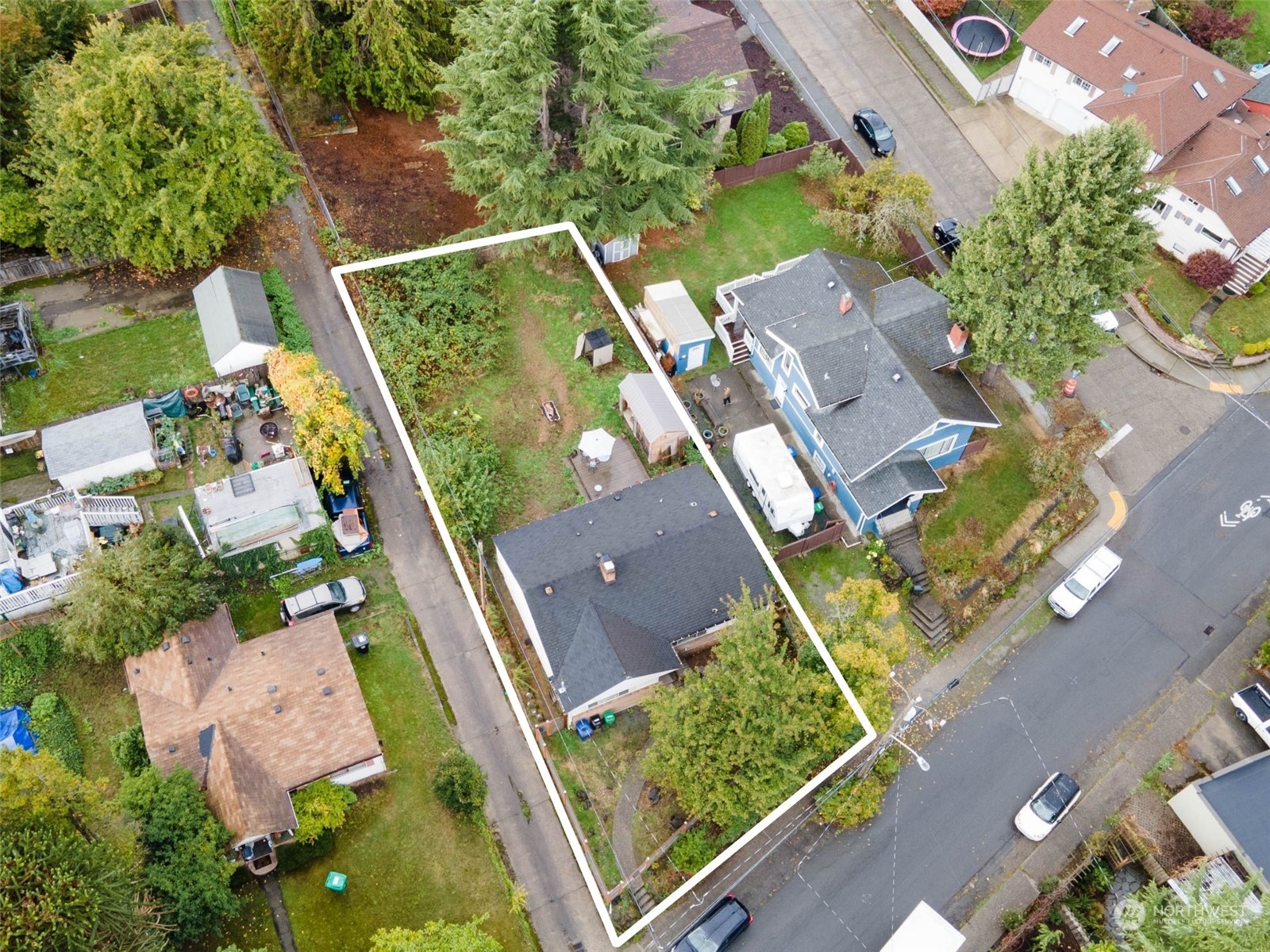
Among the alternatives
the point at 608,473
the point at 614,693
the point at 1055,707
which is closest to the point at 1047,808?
the point at 1055,707

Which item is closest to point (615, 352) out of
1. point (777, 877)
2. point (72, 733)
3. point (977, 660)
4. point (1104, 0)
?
point (977, 660)

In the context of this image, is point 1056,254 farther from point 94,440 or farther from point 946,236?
point 94,440

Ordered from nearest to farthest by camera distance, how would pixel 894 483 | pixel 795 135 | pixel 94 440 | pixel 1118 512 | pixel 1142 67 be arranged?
pixel 894 483, pixel 94 440, pixel 1118 512, pixel 1142 67, pixel 795 135

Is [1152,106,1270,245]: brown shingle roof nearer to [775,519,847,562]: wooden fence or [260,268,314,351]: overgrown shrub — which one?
[775,519,847,562]: wooden fence

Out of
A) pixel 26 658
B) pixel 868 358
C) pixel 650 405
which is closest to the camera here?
pixel 26 658

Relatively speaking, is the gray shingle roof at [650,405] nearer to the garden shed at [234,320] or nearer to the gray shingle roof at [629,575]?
the gray shingle roof at [629,575]

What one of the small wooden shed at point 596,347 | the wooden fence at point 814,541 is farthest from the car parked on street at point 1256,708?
the small wooden shed at point 596,347

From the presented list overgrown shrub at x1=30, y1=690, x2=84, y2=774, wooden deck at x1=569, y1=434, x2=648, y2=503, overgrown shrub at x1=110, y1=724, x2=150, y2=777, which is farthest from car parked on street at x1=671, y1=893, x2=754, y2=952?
overgrown shrub at x1=30, y1=690, x2=84, y2=774
